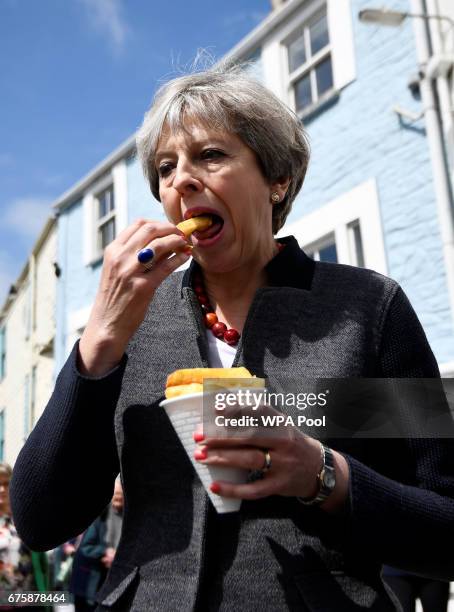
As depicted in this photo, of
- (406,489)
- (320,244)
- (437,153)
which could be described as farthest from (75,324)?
(406,489)

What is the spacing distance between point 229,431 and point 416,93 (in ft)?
22.9

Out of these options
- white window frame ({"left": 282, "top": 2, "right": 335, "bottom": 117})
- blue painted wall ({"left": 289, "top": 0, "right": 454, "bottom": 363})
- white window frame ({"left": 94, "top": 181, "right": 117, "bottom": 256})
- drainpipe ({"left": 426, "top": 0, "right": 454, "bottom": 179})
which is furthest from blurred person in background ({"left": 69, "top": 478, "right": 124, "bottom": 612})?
white window frame ({"left": 94, "top": 181, "right": 117, "bottom": 256})

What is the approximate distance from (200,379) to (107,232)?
1195 cm

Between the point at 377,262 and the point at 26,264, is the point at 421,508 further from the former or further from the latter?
the point at 26,264

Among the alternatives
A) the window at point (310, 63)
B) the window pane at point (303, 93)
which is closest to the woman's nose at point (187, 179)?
the window at point (310, 63)

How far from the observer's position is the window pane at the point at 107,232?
41.7ft

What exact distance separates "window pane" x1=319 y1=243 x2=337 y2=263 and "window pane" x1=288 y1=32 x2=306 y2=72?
2624 mm

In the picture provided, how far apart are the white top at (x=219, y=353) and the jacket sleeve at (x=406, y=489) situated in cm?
35

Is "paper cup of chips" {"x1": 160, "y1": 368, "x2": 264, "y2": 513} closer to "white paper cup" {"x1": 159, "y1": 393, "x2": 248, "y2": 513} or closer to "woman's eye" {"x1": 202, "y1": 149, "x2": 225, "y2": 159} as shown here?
"white paper cup" {"x1": 159, "y1": 393, "x2": 248, "y2": 513}

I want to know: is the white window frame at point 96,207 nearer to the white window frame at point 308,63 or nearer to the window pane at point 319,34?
the white window frame at point 308,63

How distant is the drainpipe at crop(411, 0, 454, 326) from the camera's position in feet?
21.4

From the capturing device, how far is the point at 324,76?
8.72m

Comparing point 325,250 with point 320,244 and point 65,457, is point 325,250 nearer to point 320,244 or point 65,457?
point 320,244

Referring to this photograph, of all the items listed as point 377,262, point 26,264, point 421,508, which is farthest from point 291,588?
point 26,264
